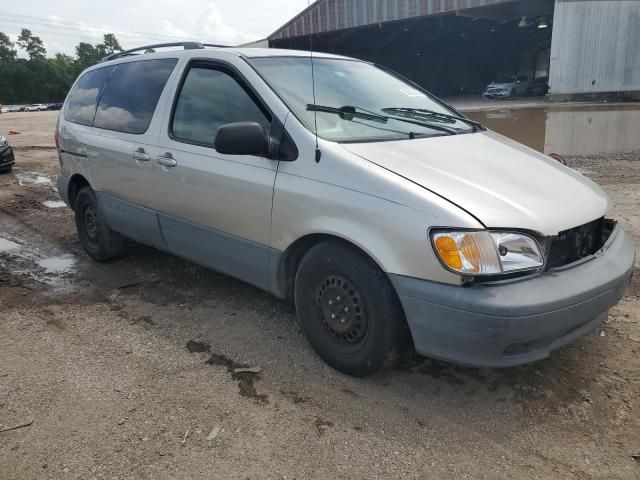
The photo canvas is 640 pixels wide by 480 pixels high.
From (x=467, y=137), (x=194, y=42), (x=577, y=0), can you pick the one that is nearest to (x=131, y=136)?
(x=194, y=42)

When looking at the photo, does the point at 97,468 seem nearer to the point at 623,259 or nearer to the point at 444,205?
the point at 444,205

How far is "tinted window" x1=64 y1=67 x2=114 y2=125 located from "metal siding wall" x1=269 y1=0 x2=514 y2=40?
2793 cm

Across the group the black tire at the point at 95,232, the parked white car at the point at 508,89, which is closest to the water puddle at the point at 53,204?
the black tire at the point at 95,232

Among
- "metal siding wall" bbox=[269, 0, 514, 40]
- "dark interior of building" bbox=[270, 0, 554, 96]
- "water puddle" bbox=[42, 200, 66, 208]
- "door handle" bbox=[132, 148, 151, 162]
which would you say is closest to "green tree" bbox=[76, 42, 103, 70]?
"dark interior of building" bbox=[270, 0, 554, 96]

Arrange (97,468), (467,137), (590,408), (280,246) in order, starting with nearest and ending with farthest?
1. (97,468)
2. (590,408)
3. (280,246)
4. (467,137)

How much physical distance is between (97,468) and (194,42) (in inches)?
123

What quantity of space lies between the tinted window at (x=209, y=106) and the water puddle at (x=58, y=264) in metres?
2.17

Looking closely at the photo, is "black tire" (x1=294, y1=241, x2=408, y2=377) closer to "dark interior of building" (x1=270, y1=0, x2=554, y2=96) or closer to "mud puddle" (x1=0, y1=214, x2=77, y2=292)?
"mud puddle" (x1=0, y1=214, x2=77, y2=292)

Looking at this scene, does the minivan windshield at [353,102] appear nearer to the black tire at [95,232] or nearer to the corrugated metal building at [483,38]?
the black tire at [95,232]

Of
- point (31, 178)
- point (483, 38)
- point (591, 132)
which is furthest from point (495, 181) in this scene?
point (483, 38)

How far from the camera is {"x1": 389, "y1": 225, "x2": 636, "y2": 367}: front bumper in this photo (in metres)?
2.39

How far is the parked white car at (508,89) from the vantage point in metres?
34.5

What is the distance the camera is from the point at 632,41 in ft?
90.4

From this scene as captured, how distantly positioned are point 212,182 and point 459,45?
50.5 m
